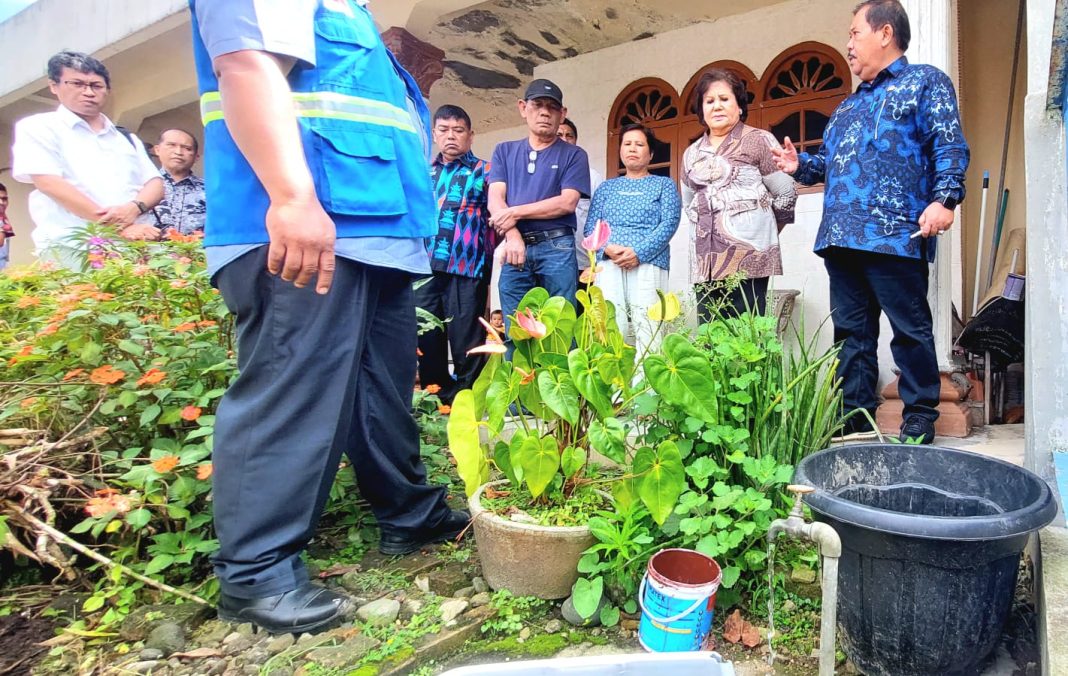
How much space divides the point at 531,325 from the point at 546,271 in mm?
1730

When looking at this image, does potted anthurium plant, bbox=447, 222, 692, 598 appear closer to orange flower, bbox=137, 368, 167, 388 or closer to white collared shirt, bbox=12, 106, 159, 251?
orange flower, bbox=137, 368, 167, 388

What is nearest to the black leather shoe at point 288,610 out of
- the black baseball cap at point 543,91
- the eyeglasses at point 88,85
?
the black baseball cap at point 543,91

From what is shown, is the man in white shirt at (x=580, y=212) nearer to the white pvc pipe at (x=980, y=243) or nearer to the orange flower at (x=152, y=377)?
the orange flower at (x=152, y=377)

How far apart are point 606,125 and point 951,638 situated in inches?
186

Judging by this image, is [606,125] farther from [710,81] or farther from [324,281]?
[324,281]

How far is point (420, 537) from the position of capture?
1953mm

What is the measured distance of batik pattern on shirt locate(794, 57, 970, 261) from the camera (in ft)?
7.95

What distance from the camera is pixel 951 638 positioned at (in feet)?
4.14

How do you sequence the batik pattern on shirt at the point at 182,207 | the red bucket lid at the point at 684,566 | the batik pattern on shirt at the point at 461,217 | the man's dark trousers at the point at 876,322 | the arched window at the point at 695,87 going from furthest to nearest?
the arched window at the point at 695,87, the batik pattern on shirt at the point at 182,207, the batik pattern on shirt at the point at 461,217, the man's dark trousers at the point at 876,322, the red bucket lid at the point at 684,566

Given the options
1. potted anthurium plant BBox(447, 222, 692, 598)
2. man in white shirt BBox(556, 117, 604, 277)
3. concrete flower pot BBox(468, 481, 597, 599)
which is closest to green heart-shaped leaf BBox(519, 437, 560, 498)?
potted anthurium plant BBox(447, 222, 692, 598)

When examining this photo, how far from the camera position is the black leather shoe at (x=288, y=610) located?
4.87 ft

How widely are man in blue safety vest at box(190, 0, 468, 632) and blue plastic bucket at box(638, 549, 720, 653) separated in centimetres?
73

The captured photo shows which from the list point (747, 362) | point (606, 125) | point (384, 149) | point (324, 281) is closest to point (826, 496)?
point (747, 362)

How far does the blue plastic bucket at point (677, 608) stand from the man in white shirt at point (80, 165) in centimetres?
275
